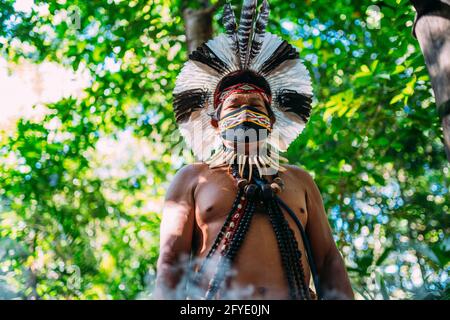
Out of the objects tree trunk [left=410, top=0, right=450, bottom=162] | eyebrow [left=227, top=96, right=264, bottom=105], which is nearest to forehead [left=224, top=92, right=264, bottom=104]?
eyebrow [left=227, top=96, right=264, bottom=105]

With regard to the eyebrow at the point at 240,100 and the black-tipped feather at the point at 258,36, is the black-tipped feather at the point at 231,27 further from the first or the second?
the eyebrow at the point at 240,100

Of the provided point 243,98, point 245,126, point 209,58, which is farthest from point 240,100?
point 209,58

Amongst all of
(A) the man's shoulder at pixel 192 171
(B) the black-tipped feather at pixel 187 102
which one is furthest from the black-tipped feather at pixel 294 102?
(A) the man's shoulder at pixel 192 171

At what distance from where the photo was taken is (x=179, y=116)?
3.30 meters

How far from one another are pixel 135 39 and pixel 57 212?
7.39 ft

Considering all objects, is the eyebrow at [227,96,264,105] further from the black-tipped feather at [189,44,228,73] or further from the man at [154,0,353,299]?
the black-tipped feather at [189,44,228,73]

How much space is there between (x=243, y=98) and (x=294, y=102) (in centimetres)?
47

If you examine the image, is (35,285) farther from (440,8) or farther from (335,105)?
(440,8)

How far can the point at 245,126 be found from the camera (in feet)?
9.32

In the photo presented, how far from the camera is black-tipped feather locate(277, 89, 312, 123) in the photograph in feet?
10.7

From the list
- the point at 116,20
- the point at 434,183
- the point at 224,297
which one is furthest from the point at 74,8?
the point at 434,183

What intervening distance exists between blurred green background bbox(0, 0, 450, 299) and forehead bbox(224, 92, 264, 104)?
1.98 metres

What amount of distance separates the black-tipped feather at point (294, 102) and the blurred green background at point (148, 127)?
5.10 feet

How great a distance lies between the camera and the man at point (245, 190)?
2469mm
